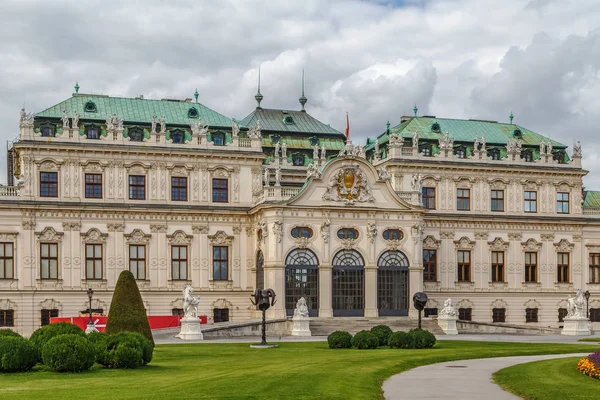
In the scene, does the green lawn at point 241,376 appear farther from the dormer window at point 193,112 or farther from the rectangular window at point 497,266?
the rectangular window at point 497,266

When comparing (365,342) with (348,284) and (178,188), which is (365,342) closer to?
(348,284)

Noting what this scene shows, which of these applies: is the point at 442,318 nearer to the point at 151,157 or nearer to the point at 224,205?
the point at 224,205

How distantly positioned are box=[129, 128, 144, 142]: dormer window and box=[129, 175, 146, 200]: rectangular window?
8.78 ft

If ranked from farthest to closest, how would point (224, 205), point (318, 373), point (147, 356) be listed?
point (224, 205) < point (147, 356) < point (318, 373)

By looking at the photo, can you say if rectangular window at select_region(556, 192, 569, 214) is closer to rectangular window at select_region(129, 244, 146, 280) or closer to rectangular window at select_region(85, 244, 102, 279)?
rectangular window at select_region(129, 244, 146, 280)

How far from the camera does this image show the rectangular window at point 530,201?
247ft

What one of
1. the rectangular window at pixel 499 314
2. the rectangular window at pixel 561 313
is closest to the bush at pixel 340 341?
the rectangular window at pixel 499 314

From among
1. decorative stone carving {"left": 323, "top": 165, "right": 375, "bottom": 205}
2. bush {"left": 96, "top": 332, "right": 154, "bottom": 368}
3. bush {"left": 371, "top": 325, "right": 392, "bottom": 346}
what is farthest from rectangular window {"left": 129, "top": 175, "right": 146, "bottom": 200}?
bush {"left": 96, "top": 332, "right": 154, "bottom": 368}

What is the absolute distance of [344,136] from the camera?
77125 millimetres

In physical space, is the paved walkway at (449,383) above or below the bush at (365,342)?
above

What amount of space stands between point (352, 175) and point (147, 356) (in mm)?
35969

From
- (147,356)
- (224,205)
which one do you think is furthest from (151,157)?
(147,356)

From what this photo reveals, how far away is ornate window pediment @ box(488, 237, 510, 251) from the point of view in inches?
2911

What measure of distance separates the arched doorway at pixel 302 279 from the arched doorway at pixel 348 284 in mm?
1368
